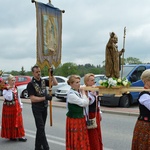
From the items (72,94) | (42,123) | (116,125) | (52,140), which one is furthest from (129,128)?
(72,94)

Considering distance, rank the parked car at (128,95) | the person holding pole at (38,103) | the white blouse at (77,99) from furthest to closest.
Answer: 1. the parked car at (128,95)
2. the person holding pole at (38,103)
3. the white blouse at (77,99)

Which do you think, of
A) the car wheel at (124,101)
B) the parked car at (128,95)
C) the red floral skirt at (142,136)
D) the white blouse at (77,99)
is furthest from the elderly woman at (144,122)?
the car wheel at (124,101)

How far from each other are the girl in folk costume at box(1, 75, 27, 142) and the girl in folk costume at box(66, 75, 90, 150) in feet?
8.28

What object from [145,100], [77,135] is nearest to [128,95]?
[77,135]

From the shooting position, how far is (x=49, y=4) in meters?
5.94

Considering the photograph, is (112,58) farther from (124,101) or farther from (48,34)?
(124,101)

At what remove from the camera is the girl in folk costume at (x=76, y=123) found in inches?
190

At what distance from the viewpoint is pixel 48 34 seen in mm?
5887

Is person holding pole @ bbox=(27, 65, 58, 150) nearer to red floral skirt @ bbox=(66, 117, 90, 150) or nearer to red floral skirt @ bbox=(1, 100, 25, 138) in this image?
red floral skirt @ bbox=(66, 117, 90, 150)

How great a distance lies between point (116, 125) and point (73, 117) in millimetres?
4197

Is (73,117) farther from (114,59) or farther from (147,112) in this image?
(114,59)

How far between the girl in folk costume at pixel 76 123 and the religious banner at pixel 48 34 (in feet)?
4.03

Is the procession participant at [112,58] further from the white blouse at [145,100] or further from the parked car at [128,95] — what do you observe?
the parked car at [128,95]

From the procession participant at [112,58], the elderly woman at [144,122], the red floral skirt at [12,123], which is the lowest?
the red floral skirt at [12,123]
